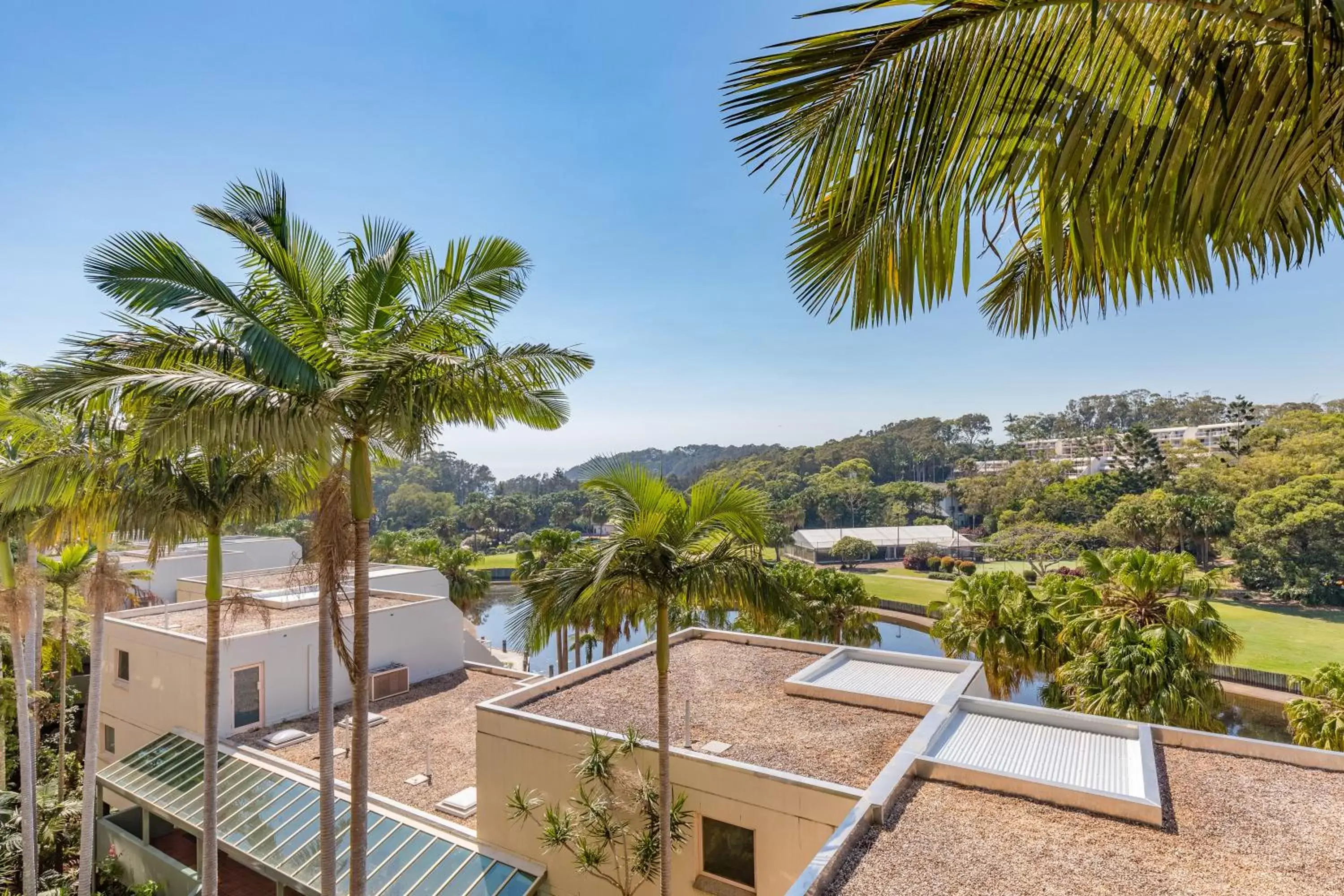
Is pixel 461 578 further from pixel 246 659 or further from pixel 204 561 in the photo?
pixel 246 659

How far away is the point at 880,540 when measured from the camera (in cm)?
6900

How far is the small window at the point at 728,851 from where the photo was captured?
28.0 feet

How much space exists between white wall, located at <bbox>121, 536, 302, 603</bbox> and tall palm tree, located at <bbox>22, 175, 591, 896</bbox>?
19.7 m

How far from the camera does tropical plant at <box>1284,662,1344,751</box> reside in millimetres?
12844

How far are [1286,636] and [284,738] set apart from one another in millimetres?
47819

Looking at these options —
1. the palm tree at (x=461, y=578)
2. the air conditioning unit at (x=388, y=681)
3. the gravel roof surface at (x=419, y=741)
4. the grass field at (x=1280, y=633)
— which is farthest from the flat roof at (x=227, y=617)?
the grass field at (x=1280, y=633)

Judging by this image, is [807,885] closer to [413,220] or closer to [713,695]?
[713,695]

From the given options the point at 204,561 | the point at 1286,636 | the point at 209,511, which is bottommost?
the point at 1286,636

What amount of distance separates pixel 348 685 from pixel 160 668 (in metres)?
4.21

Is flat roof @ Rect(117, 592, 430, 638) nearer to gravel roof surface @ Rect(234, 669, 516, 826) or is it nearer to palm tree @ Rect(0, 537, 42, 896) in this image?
gravel roof surface @ Rect(234, 669, 516, 826)

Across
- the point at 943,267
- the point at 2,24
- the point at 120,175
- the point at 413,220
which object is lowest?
the point at 943,267

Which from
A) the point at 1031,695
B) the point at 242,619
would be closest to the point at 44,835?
the point at 242,619

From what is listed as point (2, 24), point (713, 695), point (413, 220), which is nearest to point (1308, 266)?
point (413, 220)

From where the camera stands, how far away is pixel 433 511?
97.3m
